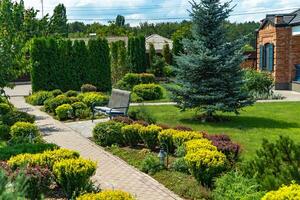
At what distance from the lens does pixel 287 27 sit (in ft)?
96.1

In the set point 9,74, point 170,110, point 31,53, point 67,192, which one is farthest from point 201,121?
point 31,53

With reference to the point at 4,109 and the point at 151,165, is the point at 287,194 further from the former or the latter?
the point at 4,109

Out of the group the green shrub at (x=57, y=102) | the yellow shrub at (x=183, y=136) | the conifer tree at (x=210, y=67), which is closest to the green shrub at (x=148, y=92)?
the green shrub at (x=57, y=102)

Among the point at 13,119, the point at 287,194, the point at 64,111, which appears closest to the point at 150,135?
the point at 13,119

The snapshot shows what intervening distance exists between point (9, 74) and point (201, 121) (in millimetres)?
6757

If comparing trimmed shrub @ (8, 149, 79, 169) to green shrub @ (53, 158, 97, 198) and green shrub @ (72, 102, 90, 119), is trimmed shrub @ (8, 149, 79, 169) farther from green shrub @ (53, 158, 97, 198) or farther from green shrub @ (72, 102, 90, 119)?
green shrub @ (72, 102, 90, 119)

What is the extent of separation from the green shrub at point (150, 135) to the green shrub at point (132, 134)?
0.38 m

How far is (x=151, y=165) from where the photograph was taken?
10086mm

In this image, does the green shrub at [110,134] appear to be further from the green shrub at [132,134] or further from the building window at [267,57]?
the building window at [267,57]

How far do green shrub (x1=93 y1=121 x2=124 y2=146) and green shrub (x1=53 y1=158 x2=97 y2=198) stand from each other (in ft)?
15.6

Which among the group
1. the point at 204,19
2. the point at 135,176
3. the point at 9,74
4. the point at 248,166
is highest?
the point at 204,19

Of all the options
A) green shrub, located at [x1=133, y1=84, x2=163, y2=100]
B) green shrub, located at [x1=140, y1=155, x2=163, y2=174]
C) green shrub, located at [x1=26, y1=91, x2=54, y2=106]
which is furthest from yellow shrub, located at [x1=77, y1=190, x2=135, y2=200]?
green shrub, located at [x1=133, y1=84, x2=163, y2=100]

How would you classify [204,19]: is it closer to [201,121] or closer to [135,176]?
[201,121]

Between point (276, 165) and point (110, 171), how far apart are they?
14.8 feet
